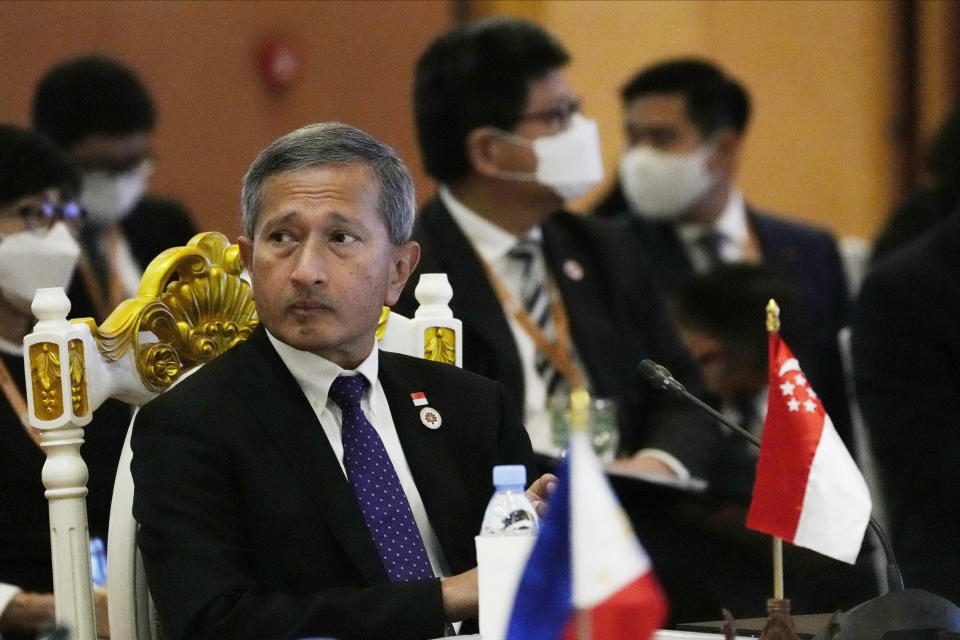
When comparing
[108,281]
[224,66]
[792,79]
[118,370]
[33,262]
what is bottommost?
[118,370]

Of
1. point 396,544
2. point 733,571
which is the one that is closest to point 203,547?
point 396,544

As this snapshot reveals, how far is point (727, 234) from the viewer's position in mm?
5562

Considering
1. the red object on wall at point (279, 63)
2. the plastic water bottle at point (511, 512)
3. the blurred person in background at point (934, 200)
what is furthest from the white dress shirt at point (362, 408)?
the red object on wall at point (279, 63)

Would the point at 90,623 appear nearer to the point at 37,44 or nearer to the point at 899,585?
the point at 899,585

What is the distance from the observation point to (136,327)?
8.23 ft

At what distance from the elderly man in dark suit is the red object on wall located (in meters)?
3.69

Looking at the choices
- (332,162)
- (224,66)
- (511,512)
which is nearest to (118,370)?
(332,162)

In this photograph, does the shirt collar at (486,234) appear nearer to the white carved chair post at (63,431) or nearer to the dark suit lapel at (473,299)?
the dark suit lapel at (473,299)

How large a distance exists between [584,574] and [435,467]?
942mm

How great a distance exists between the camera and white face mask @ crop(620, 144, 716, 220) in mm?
5695

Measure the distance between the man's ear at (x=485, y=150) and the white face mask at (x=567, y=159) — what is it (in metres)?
0.03

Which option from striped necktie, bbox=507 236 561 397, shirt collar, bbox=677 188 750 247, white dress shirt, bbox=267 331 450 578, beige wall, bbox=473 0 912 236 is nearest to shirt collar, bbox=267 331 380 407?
white dress shirt, bbox=267 331 450 578

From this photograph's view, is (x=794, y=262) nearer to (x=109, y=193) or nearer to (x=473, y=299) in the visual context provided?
(x=473, y=299)

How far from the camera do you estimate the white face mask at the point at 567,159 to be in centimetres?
430
